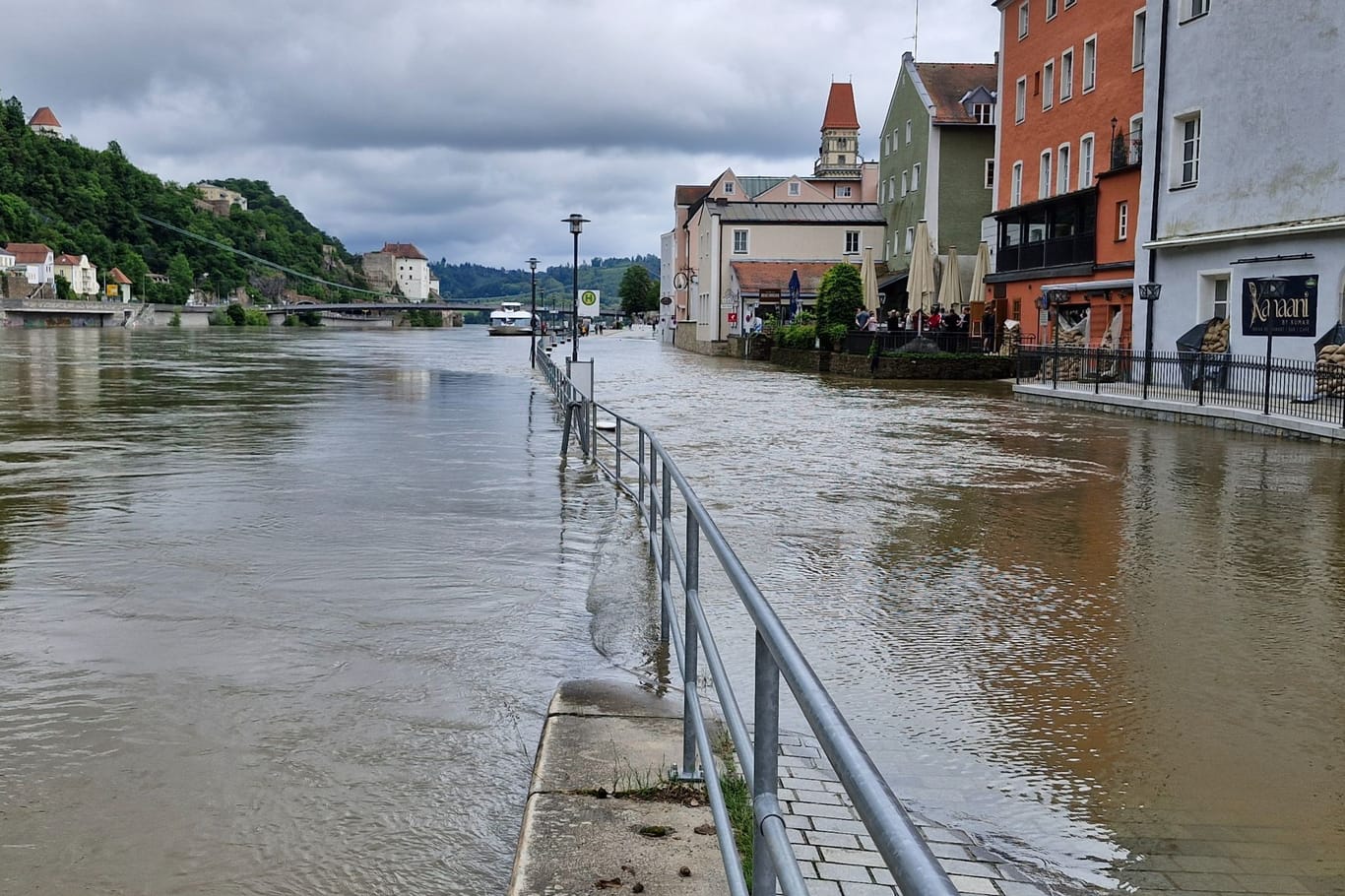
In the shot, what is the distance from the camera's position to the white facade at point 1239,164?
80.0ft

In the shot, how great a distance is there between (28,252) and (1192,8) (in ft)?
487

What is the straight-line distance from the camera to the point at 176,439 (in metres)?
18.2

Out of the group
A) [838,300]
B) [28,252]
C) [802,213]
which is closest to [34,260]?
[28,252]

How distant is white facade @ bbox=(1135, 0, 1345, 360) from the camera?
80.0 ft

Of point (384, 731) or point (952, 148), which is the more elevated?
point (952, 148)

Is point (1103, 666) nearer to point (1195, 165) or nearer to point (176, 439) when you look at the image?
point (176, 439)

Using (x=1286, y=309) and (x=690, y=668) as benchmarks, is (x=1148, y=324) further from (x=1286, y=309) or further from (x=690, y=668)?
(x=690, y=668)

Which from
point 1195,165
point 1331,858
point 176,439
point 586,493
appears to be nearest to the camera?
point 1331,858

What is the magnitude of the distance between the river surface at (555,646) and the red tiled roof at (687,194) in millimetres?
99306

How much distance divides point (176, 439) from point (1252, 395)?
17698 mm

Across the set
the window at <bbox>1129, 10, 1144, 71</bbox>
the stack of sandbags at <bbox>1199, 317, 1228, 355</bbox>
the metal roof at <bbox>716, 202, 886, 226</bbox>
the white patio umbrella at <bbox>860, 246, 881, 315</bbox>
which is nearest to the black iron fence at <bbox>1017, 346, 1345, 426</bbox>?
the stack of sandbags at <bbox>1199, 317, 1228, 355</bbox>

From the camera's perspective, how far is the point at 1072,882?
13.3 feet

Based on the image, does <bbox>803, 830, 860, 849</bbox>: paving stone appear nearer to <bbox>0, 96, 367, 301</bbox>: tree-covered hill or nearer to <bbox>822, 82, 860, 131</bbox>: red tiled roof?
<bbox>822, 82, 860, 131</bbox>: red tiled roof

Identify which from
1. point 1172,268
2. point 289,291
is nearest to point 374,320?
point 289,291
